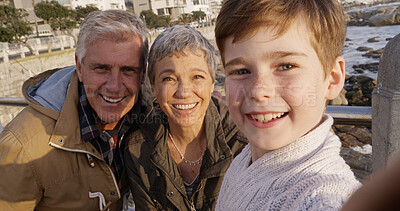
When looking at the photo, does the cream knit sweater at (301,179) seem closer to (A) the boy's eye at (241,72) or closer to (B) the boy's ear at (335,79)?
(B) the boy's ear at (335,79)

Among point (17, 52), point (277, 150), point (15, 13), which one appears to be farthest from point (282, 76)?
point (15, 13)

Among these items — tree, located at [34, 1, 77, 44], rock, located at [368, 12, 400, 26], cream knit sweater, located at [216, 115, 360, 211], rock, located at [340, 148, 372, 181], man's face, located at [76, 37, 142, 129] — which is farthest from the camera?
rock, located at [368, 12, 400, 26]

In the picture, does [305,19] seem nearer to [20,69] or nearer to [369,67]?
[20,69]

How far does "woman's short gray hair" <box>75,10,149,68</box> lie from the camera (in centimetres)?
222

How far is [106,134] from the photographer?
232 centimetres

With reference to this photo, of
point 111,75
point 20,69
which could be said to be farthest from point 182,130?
point 20,69

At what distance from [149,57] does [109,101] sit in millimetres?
475

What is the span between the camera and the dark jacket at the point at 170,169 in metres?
2.09

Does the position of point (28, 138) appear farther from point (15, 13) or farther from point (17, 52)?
point (15, 13)

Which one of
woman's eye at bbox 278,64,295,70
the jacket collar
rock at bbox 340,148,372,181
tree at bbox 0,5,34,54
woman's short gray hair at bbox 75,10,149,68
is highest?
tree at bbox 0,5,34,54

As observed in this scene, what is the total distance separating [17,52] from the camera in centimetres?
1727

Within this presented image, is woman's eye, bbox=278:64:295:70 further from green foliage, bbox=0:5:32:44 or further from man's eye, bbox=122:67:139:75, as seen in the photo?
green foliage, bbox=0:5:32:44

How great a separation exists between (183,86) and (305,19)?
1.16 meters

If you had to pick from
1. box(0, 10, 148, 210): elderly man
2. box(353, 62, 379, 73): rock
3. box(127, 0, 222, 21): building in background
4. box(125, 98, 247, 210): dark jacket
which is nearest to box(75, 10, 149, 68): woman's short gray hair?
box(0, 10, 148, 210): elderly man
